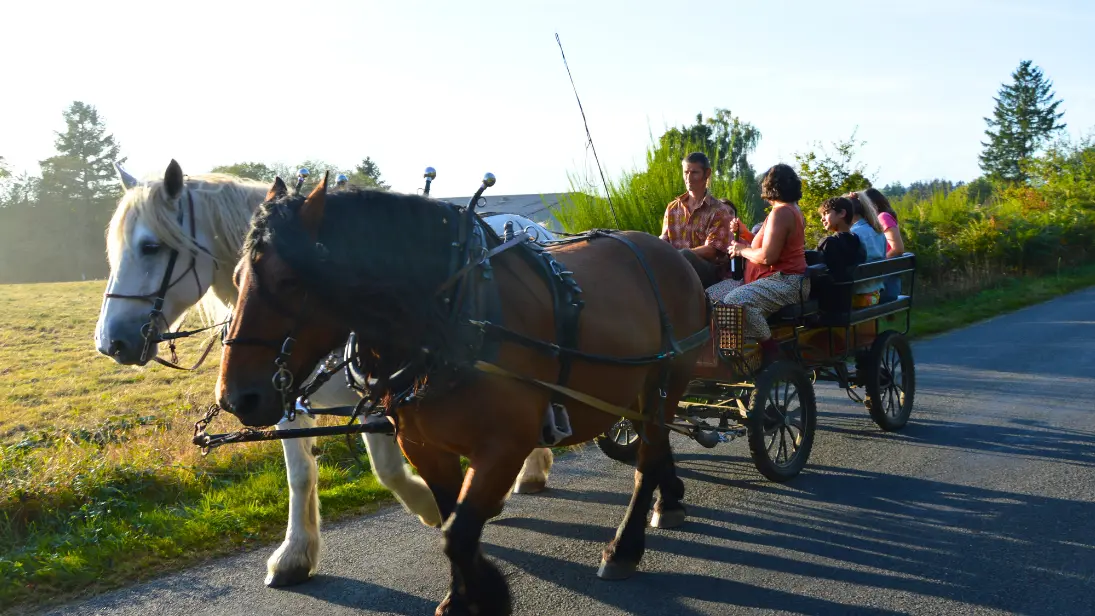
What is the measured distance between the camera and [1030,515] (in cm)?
469

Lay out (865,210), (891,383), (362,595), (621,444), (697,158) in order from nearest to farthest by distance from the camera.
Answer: (362,595) → (621,444) → (697,158) → (891,383) → (865,210)

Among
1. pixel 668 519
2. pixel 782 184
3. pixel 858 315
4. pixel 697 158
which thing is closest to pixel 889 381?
pixel 858 315

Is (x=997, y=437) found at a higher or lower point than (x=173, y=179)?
lower

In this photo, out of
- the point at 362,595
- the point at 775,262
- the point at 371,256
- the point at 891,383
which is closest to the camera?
the point at 371,256

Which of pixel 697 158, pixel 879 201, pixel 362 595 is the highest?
pixel 697 158

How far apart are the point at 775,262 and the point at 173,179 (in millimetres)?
3649

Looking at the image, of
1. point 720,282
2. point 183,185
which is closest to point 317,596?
point 183,185

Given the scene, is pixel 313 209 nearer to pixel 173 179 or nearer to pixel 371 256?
pixel 371 256

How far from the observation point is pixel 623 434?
20.0 ft

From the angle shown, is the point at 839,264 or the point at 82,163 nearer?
the point at 839,264

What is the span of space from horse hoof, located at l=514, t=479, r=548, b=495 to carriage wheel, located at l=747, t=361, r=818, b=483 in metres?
1.30

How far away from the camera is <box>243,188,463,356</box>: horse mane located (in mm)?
2752

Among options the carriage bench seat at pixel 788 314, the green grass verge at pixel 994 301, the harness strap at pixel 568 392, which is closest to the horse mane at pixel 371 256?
the harness strap at pixel 568 392

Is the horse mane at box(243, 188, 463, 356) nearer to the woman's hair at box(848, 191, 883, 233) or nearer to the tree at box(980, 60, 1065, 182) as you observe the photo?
the woman's hair at box(848, 191, 883, 233)
